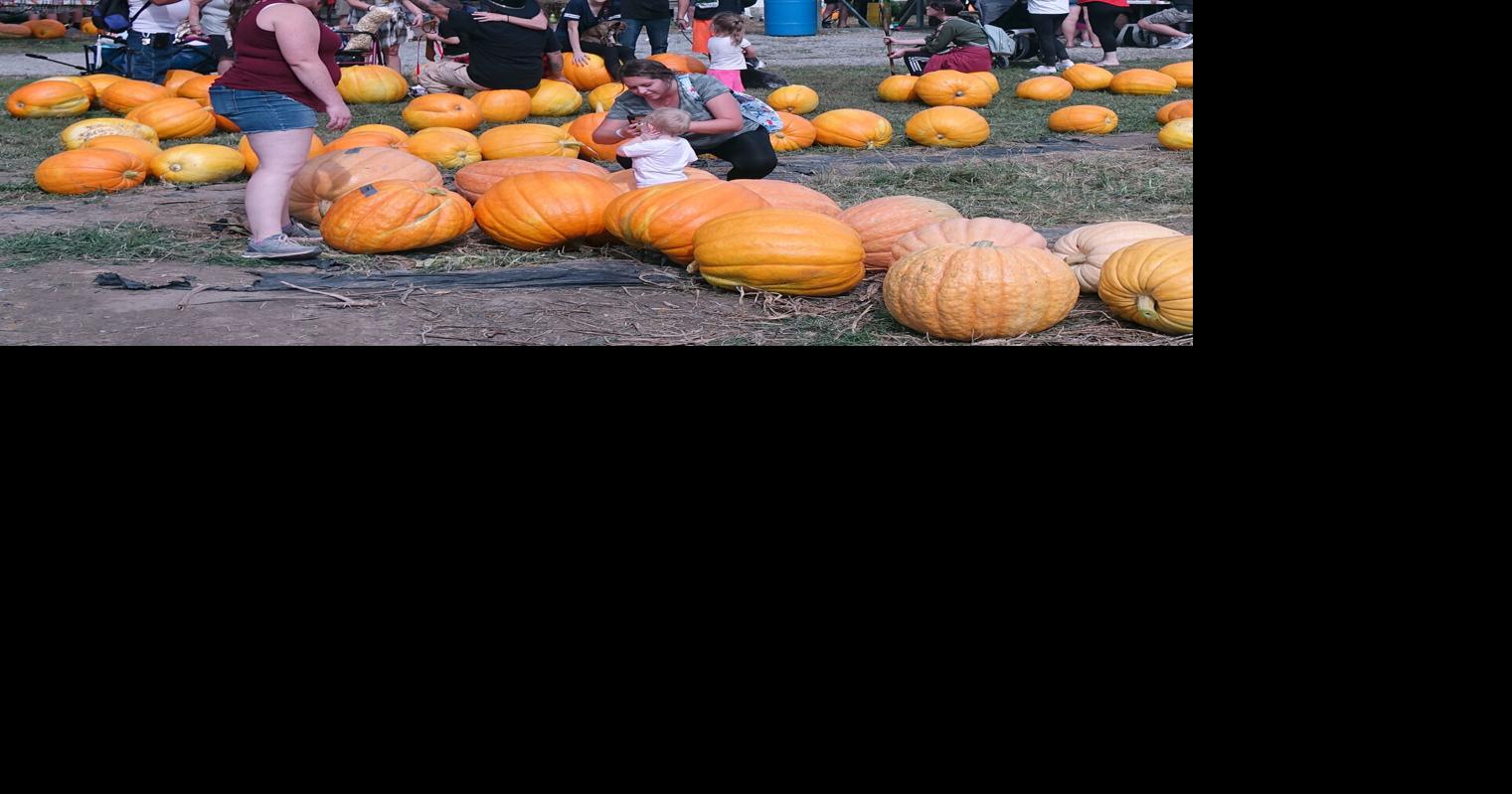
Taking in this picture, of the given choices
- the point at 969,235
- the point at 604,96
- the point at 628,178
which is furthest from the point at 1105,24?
the point at 969,235

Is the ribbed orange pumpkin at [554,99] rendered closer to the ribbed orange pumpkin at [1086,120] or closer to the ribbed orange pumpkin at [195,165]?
the ribbed orange pumpkin at [195,165]

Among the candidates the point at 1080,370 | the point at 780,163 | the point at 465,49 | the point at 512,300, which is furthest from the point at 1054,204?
the point at 465,49

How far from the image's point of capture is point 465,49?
38.8 ft

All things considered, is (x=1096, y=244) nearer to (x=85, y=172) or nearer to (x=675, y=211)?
(x=675, y=211)

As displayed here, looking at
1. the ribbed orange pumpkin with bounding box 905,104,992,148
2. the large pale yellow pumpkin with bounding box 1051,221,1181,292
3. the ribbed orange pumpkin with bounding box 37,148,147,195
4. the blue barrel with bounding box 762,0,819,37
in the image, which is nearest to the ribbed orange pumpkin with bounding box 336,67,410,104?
the ribbed orange pumpkin with bounding box 37,148,147,195

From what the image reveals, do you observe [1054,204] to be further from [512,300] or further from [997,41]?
[997,41]

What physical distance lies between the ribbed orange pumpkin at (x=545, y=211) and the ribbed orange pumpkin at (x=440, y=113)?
4.08 metres

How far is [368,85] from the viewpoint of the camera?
1062 cm

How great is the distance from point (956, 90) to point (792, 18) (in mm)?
9761

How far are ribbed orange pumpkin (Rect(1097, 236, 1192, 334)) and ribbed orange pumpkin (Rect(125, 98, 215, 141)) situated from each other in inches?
264

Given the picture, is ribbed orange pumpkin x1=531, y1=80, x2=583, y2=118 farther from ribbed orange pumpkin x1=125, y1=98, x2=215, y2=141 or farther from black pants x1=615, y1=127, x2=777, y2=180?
black pants x1=615, y1=127, x2=777, y2=180

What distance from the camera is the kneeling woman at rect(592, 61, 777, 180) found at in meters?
5.91

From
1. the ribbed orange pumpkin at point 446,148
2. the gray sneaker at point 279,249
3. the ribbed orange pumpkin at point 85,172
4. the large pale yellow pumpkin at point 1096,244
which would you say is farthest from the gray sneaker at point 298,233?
the large pale yellow pumpkin at point 1096,244

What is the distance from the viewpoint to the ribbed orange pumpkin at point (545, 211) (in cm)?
499
